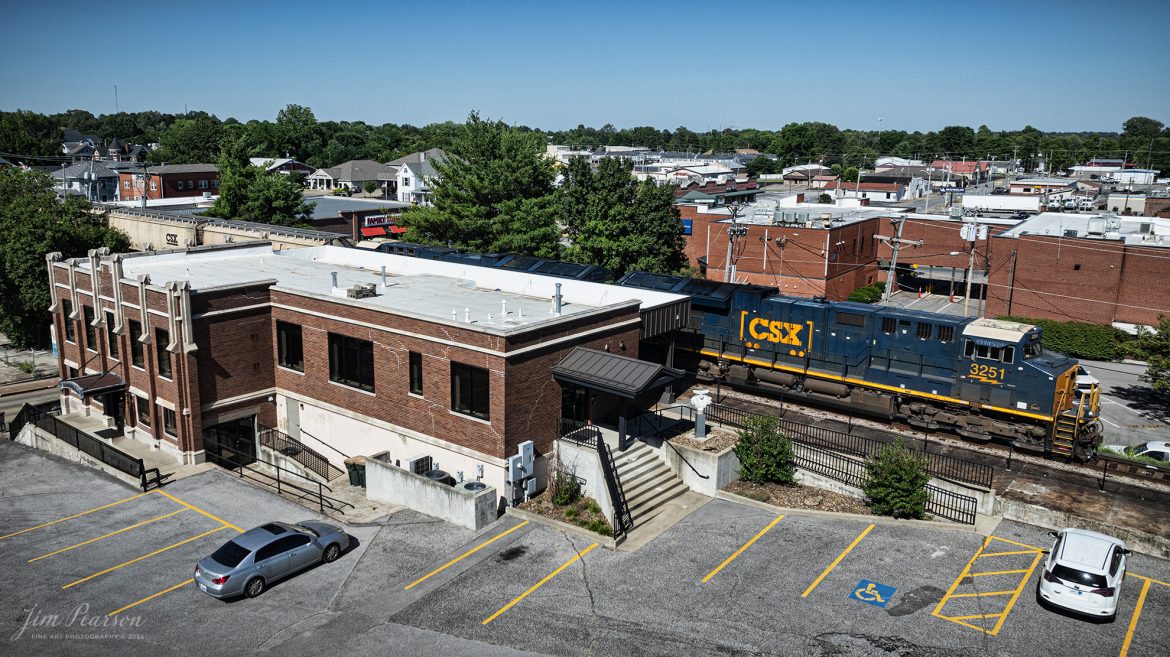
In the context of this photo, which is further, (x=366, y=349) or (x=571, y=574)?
(x=366, y=349)

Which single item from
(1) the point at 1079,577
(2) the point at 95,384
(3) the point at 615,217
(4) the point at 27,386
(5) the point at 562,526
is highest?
(3) the point at 615,217

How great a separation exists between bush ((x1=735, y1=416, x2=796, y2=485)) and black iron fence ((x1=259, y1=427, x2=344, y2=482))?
50.4ft

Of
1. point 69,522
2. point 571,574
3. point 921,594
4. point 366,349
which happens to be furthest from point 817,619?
point 69,522

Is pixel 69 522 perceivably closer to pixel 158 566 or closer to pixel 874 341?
pixel 158 566

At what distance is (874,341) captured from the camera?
106 feet

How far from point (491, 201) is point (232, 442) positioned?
28.2 meters

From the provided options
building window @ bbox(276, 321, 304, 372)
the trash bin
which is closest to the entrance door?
building window @ bbox(276, 321, 304, 372)

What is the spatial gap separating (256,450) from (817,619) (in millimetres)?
24212

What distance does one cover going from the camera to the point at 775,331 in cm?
3494

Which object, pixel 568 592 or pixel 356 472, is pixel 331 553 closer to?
pixel 356 472

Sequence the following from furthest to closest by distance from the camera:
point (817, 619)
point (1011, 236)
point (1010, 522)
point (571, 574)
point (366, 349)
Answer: point (1011, 236)
point (366, 349)
point (1010, 522)
point (571, 574)
point (817, 619)

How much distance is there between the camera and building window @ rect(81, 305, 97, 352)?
35.2m

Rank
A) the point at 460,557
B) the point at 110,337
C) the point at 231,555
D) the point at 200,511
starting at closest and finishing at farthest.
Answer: the point at 231,555 → the point at 460,557 → the point at 200,511 → the point at 110,337

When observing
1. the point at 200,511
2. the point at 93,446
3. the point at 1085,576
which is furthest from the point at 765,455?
the point at 93,446
